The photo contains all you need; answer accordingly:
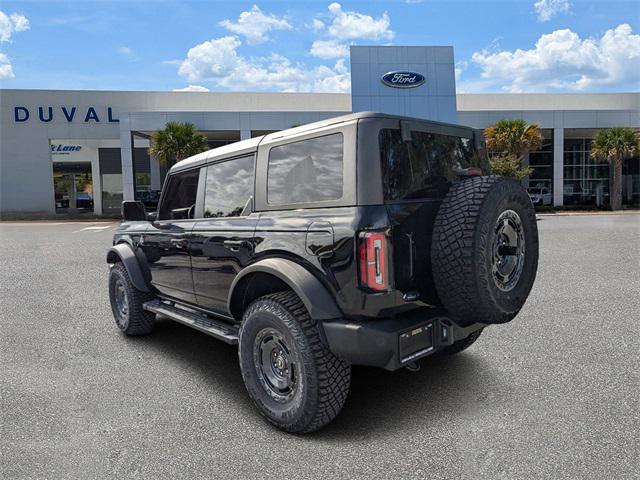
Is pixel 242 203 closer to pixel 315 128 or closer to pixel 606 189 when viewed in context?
pixel 315 128

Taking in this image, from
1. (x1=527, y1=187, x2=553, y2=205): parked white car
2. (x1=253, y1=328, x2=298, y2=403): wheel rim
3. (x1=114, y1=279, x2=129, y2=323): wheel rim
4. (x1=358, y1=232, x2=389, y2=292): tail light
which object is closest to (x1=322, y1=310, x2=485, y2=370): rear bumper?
(x1=358, y1=232, x2=389, y2=292): tail light

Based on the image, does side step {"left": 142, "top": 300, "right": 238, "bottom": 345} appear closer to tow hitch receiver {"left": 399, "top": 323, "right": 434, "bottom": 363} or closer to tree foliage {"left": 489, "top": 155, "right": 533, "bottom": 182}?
tow hitch receiver {"left": 399, "top": 323, "right": 434, "bottom": 363}

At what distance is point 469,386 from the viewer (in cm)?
372

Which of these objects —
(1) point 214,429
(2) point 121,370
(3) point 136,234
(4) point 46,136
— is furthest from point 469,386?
(4) point 46,136

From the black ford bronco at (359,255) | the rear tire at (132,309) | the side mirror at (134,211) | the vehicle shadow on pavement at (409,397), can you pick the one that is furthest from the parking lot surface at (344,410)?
the side mirror at (134,211)

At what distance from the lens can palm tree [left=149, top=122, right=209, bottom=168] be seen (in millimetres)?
27328

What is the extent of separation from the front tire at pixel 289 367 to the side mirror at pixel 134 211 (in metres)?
2.48

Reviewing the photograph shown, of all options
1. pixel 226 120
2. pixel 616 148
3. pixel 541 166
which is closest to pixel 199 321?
pixel 226 120

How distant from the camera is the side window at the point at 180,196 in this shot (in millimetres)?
4562

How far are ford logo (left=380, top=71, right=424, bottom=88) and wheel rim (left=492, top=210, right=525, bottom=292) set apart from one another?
99.8ft

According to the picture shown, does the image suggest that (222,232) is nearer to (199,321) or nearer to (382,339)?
(199,321)

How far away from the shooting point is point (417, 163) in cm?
320

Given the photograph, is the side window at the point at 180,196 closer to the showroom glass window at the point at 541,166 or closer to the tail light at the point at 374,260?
the tail light at the point at 374,260

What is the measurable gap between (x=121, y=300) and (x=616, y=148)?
33077mm
